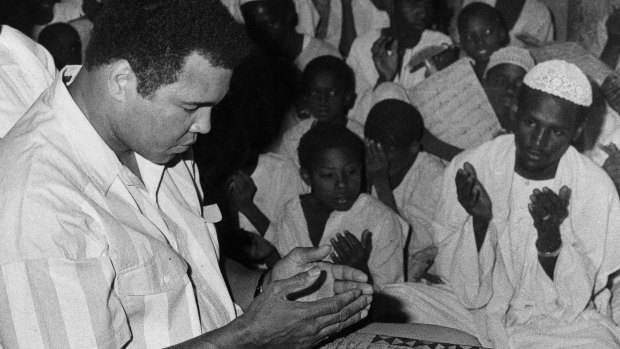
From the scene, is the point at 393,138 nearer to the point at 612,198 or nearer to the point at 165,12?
the point at 612,198

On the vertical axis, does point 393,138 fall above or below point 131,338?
below

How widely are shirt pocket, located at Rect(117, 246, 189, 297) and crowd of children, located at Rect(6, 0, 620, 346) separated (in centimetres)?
114

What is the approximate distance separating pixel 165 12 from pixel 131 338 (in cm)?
69

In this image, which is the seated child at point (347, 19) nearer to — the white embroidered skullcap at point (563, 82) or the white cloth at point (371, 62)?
the white cloth at point (371, 62)

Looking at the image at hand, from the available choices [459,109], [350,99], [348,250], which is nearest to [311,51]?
[350,99]

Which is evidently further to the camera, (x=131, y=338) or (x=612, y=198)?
(x=612, y=198)

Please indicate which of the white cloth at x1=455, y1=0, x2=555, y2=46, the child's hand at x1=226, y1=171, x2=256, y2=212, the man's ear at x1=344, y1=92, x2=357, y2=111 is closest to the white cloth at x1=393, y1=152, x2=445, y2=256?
the man's ear at x1=344, y1=92, x2=357, y2=111

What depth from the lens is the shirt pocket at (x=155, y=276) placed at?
1514mm

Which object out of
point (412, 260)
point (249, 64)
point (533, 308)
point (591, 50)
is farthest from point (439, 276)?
point (591, 50)

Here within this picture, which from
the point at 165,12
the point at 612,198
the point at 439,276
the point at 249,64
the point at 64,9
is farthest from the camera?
the point at 64,9

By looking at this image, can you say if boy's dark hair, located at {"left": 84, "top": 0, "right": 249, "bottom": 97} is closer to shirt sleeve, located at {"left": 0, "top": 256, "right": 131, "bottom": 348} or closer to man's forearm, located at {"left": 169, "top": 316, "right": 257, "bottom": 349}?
shirt sleeve, located at {"left": 0, "top": 256, "right": 131, "bottom": 348}

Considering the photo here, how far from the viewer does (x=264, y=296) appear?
1527 millimetres

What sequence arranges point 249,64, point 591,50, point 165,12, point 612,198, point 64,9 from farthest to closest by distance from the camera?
point 64,9, point 591,50, point 249,64, point 612,198, point 165,12

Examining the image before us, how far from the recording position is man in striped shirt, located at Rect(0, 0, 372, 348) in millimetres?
1375
